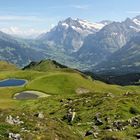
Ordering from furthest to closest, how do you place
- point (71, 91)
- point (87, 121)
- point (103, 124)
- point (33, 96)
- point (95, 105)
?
1. point (71, 91)
2. point (33, 96)
3. point (95, 105)
4. point (87, 121)
5. point (103, 124)

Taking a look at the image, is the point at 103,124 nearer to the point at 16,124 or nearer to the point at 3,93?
the point at 16,124

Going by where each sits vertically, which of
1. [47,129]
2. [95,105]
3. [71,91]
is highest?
[47,129]

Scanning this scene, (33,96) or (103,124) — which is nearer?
(103,124)

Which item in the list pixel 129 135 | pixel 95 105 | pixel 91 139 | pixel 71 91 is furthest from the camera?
pixel 71 91

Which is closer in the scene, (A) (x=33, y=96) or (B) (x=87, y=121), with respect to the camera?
(B) (x=87, y=121)

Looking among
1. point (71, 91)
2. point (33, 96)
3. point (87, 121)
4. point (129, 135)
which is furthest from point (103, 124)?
point (71, 91)

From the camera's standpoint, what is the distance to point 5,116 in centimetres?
3553

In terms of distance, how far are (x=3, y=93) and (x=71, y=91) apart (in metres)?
37.8

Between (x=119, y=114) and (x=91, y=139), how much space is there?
22328 mm

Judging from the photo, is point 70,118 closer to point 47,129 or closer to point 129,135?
point 129,135

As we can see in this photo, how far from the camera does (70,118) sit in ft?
210

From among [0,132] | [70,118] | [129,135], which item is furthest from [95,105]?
[0,132]

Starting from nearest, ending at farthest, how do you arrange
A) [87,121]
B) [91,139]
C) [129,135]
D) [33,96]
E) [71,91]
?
1. [91,139]
2. [129,135]
3. [87,121]
4. [33,96]
5. [71,91]

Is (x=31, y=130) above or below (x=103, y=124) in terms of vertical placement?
above
